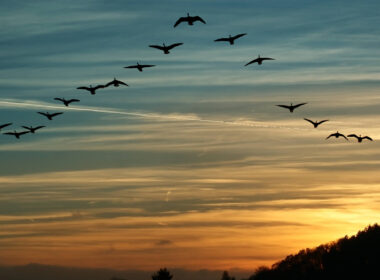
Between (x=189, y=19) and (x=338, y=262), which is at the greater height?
→ (x=189, y=19)

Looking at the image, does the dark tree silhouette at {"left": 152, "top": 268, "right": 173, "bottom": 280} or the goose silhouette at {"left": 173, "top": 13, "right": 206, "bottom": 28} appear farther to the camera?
the dark tree silhouette at {"left": 152, "top": 268, "right": 173, "bottom": 280}

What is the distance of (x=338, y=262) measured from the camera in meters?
162

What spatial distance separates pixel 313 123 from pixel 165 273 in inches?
3026

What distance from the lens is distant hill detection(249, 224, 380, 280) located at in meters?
156

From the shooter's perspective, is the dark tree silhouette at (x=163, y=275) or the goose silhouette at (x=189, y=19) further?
the dark tree silhouette at (x=163, y=275)

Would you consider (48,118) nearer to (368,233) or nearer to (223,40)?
(223,40)

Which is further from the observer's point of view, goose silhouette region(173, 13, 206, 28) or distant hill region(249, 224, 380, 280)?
distant hill region(249, 224, 380, 280)

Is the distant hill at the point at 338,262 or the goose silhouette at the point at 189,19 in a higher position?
the goose silhouette at the point at 189,19

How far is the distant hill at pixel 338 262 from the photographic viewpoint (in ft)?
513

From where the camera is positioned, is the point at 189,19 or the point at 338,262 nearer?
the point at 189,19

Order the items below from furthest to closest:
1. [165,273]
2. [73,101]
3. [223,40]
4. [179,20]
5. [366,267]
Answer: [165,273] < [366,267] < [73,101] < [223,40] < [179,20]

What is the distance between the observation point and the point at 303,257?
167750 millimetres

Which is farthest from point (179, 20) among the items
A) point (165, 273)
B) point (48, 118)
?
point (165, 273)

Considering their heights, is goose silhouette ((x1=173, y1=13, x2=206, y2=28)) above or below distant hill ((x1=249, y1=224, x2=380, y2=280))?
above
